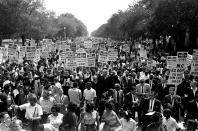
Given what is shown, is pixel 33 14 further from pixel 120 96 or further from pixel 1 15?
pixel 120 96

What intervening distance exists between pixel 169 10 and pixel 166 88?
2181 cm

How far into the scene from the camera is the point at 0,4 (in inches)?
2080

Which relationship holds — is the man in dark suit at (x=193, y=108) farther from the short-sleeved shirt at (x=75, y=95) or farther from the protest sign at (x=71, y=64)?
the protest sign at (x=71, y=64)

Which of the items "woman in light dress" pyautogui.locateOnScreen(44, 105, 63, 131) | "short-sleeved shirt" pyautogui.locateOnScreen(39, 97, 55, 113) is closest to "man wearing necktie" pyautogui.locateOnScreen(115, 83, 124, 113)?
"short-sleeved shirt" pyautogui.locateOnScreen(39, 97, 55, 113)

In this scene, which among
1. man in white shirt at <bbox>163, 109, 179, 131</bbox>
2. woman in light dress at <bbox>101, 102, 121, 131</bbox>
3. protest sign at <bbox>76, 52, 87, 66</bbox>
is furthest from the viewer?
protest sign at <bbox>76, 52, 87, 66</bbox>

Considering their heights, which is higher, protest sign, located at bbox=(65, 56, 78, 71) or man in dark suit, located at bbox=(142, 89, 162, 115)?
protest sign, located at bbox=(65, 56, 78, 71)

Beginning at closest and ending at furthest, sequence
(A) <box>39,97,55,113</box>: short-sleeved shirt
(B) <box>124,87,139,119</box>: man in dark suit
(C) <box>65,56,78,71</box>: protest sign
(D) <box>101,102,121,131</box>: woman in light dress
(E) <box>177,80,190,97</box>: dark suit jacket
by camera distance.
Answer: (D) <box>101,102,121,131</box>: woman in light dress < (A) <box>39,97,55,113</box>: short-sleeved shirt < (B) <box>124,87,139,119</box>: man in dark suit < (E) <box>177,80,190,97</box>: dark suit jacket < (C) <box>65,56,78,71</box>: protest sign

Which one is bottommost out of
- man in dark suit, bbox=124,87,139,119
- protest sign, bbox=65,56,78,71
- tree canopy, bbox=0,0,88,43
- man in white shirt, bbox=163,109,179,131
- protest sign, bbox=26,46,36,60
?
man in dark suit, bbox=124,87,139,119

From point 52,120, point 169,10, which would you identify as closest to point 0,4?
point 169,10

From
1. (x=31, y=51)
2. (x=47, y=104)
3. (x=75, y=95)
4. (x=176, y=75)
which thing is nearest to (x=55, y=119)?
(x=47, y=104)

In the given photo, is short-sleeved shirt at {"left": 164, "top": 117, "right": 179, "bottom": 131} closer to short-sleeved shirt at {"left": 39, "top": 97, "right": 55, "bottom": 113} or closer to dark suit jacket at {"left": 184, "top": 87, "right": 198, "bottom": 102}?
short-sleeved shirt at {"left": 39, "top": 97, "right": 55, "bottom": 113}

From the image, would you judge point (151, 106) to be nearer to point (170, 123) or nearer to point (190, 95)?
point (190, 95)

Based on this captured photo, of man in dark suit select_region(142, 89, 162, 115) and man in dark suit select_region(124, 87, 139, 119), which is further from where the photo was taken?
man in dark suit select_region(124, 87, 139, 119)

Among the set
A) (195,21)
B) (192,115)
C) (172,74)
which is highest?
(195,21)
